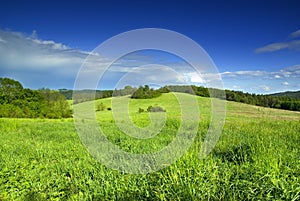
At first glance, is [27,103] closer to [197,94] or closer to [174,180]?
[197,94]

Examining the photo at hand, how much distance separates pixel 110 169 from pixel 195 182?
8.43ft

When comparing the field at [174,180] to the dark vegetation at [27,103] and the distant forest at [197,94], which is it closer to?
the distant forest at [197,94]

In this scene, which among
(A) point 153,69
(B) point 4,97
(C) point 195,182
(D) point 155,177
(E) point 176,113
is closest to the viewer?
(C) point 195,182

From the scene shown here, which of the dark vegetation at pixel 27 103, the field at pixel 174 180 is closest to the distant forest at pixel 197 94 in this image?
the field at pixel 174 180

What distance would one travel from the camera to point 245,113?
18031 millimetres

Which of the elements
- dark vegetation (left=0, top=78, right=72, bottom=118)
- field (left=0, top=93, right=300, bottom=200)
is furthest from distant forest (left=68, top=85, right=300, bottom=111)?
dark vegetation (left=0, top=78, right=72, bottom=118)

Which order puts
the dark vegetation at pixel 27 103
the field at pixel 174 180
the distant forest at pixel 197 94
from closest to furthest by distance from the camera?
the field at pixel 174 180, the distant forest at pixel 197 94, the dark vegetation at pixel 27 103

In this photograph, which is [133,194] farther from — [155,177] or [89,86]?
[89,86]

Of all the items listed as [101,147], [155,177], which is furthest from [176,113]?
[155,177]

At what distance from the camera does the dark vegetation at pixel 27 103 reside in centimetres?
4997

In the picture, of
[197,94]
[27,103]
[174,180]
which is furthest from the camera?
[27,103]

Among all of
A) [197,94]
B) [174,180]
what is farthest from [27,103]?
[174,180]

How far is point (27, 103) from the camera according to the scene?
2071 inches

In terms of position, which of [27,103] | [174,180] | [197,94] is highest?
[197,94]
